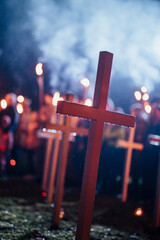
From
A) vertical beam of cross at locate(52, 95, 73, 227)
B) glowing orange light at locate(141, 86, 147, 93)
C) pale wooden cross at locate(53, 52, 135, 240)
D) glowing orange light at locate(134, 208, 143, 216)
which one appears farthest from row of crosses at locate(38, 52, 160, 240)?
glowing orange light at locate(141, 86, 147, 93)

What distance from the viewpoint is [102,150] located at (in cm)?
770

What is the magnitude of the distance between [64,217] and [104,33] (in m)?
5.36

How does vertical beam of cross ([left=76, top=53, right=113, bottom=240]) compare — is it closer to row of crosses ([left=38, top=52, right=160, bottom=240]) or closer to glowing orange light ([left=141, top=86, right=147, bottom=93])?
row of crosses ([left=38, top=52, right=160, bottom=240])

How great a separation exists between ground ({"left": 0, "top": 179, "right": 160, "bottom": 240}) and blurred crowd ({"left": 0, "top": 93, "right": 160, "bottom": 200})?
70cm

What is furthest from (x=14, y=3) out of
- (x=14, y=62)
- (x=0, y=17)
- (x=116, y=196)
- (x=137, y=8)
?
(x=116, y=196)

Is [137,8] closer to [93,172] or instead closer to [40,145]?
[40,145]

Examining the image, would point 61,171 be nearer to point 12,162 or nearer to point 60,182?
point 60,182

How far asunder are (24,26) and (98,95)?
6444mm

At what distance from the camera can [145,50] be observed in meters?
8.23

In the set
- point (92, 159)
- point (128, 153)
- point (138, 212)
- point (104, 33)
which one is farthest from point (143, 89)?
point (92, 159)

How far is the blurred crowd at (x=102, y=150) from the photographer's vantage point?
279 inches

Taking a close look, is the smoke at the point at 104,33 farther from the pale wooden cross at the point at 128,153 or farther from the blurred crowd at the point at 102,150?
the pale wooden cross at the point at 128,153

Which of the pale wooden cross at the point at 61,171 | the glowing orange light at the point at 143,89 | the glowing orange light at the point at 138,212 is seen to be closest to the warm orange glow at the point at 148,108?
the glowing orange light at the point at 143,89

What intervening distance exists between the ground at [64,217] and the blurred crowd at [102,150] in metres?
0.70
